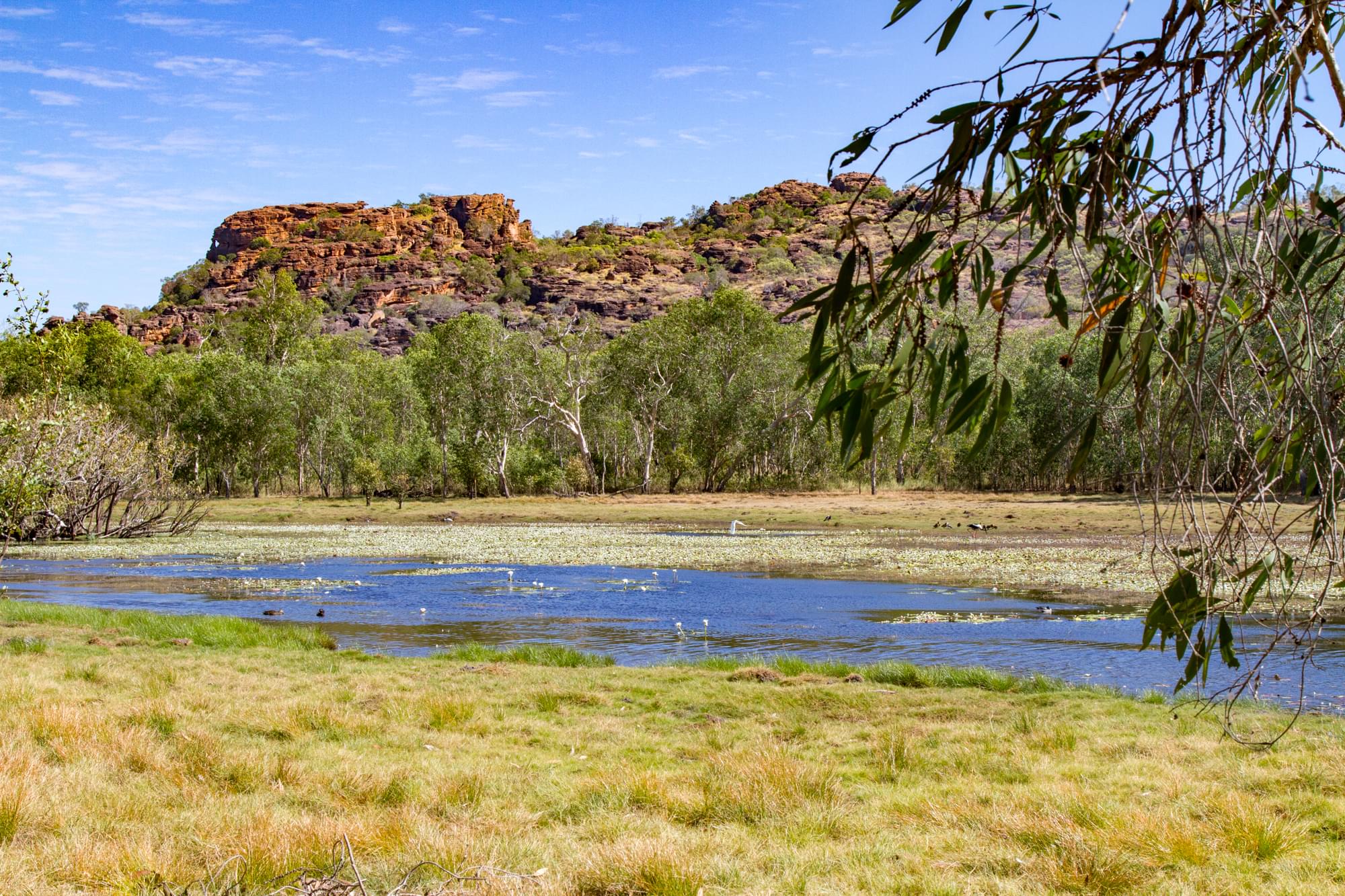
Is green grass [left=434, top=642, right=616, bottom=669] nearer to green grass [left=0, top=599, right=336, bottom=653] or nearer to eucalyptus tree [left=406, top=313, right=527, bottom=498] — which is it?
green grass [left=0, top=599, right=336, bottom=653]

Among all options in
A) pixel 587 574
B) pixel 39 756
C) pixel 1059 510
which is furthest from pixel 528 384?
pixel 39 756

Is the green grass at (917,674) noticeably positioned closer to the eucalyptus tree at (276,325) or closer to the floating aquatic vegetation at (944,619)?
the floating aquatic vegetation at (944,619)

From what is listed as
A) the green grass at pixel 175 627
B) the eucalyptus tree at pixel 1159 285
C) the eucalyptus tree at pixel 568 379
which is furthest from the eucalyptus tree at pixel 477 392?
the eucalyptus tree at pixel 1159 285

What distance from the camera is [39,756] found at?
6.57 meters

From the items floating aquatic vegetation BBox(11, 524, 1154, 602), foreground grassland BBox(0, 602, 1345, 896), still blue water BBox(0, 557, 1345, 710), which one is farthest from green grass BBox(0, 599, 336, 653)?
floating aquatic vegetation BBox(11, 524, 1154, 602)

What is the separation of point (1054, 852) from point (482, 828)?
309 cm

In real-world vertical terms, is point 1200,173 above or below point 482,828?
above

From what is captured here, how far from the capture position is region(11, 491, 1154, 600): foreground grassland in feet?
89.4

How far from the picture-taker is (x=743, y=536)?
130ft

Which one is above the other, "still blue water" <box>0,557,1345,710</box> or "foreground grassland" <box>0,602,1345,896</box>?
"foreground grassland" <box>0,602,1345,896</box>

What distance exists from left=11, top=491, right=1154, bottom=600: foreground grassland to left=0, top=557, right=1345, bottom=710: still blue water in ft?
7.16

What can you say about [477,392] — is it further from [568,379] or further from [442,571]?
[442,571]

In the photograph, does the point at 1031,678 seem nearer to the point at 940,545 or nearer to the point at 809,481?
the point at 940,545

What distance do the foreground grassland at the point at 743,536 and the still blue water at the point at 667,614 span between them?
2182mm
